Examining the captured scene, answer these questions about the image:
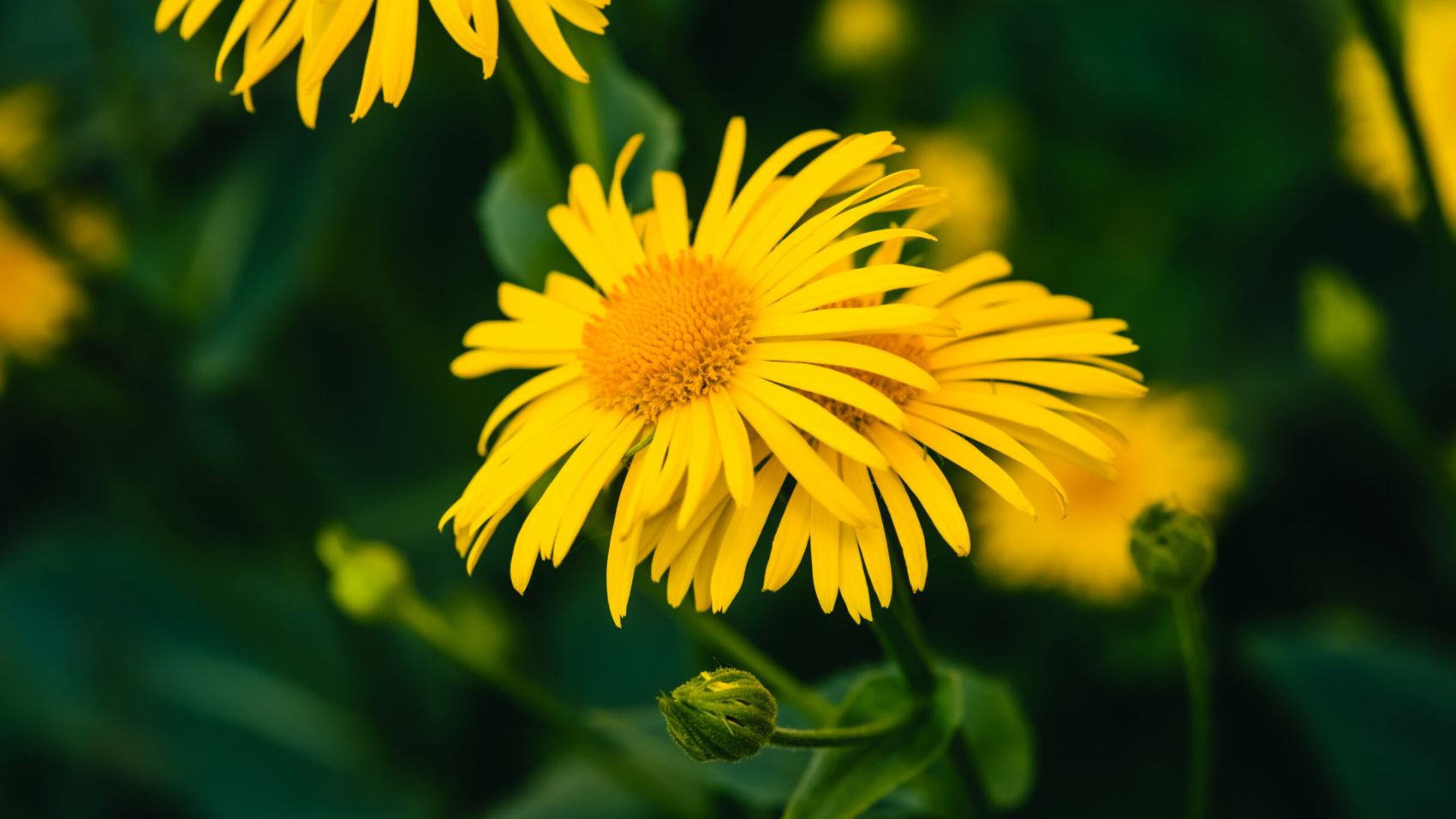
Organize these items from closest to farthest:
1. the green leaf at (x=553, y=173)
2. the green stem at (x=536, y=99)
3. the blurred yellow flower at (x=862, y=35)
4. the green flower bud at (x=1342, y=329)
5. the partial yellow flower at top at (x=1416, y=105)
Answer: the green stem at (x=536, y=99) → the green leaf at (x=553, y=173) → the green flower bud at (x=1342, y=329) → the partial yellow flower at top at (x=1416, y=105) → the blurred yellow flower at (x=862, y=35)

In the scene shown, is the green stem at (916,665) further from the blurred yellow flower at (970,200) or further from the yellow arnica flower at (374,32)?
the blurred yellow flower at (970,200)

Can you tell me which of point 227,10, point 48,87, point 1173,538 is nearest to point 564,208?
point 1173,538

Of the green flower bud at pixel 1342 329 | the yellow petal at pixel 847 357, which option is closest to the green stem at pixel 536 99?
the yellow petal at pixel 847 357

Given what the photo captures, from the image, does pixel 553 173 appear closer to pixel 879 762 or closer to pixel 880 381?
pixel 880 381

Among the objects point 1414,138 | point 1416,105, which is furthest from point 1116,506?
point 1414,138

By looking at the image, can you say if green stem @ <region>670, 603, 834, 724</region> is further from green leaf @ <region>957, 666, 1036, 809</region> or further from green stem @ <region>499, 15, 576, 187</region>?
green stem @ <region>499, 15, 576, 187</region>
